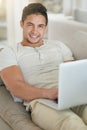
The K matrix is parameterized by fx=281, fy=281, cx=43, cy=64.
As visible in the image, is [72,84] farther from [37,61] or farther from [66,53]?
[66,53]

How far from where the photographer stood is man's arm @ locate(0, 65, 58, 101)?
1500mm

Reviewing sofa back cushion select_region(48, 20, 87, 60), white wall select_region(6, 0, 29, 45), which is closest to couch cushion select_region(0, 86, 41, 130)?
sofa back cushion select_region(48, 20, 87, 60)

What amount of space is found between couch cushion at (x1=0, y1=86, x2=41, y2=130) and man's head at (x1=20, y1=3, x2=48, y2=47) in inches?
15.0

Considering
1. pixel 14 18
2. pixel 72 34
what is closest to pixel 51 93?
pixel 72 34

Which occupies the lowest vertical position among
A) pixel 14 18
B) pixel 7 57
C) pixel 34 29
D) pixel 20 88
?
pixel 14 18

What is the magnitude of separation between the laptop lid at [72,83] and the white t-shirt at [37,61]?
0.99 ft

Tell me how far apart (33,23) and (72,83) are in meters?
0.65

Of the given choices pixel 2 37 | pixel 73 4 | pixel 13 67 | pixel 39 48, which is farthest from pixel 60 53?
pixel 2 37

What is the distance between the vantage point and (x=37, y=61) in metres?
1.75

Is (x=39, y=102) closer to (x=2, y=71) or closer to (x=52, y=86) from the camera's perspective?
(x=52, y=86)

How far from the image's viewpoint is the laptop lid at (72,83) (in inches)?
48.6

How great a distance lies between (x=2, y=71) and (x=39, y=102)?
0.97 feet

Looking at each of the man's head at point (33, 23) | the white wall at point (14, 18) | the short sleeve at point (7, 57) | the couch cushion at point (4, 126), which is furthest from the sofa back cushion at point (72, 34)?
the white wall at point (14, 18)

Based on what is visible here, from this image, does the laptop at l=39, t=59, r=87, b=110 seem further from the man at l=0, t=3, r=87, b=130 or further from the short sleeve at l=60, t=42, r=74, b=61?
the short sleeve at l=60, t=42, r=74, b=61
